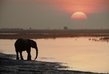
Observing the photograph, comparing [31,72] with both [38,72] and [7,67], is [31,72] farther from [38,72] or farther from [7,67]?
[7,67]

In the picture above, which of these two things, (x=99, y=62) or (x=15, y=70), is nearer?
(x=15, y=70)

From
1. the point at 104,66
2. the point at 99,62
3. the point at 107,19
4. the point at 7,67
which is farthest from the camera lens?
the point at 107,19

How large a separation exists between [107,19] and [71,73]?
4.88 metres

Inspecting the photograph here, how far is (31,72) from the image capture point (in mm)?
8797

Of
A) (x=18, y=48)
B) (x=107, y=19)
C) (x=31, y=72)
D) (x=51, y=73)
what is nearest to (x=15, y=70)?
(x=31, y=72)

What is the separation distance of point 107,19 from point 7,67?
204 inches

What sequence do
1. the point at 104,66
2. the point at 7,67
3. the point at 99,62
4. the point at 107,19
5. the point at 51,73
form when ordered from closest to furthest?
the point at 51,73 < the point at 7,67 < the point at 104,66 < the point at 99,62 < the point at 107,19

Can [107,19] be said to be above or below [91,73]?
above

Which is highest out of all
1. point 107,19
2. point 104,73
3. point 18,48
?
point 107,19

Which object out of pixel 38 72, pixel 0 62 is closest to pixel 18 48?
pixel 0 62

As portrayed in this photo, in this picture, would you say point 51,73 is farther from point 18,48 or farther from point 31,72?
point 18,48

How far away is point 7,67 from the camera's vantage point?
9727 mm

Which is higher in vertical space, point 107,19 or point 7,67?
point 107,19

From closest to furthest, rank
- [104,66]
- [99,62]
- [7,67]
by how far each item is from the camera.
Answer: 1. [7,67]
2. [104,66]
3. [99,62]
